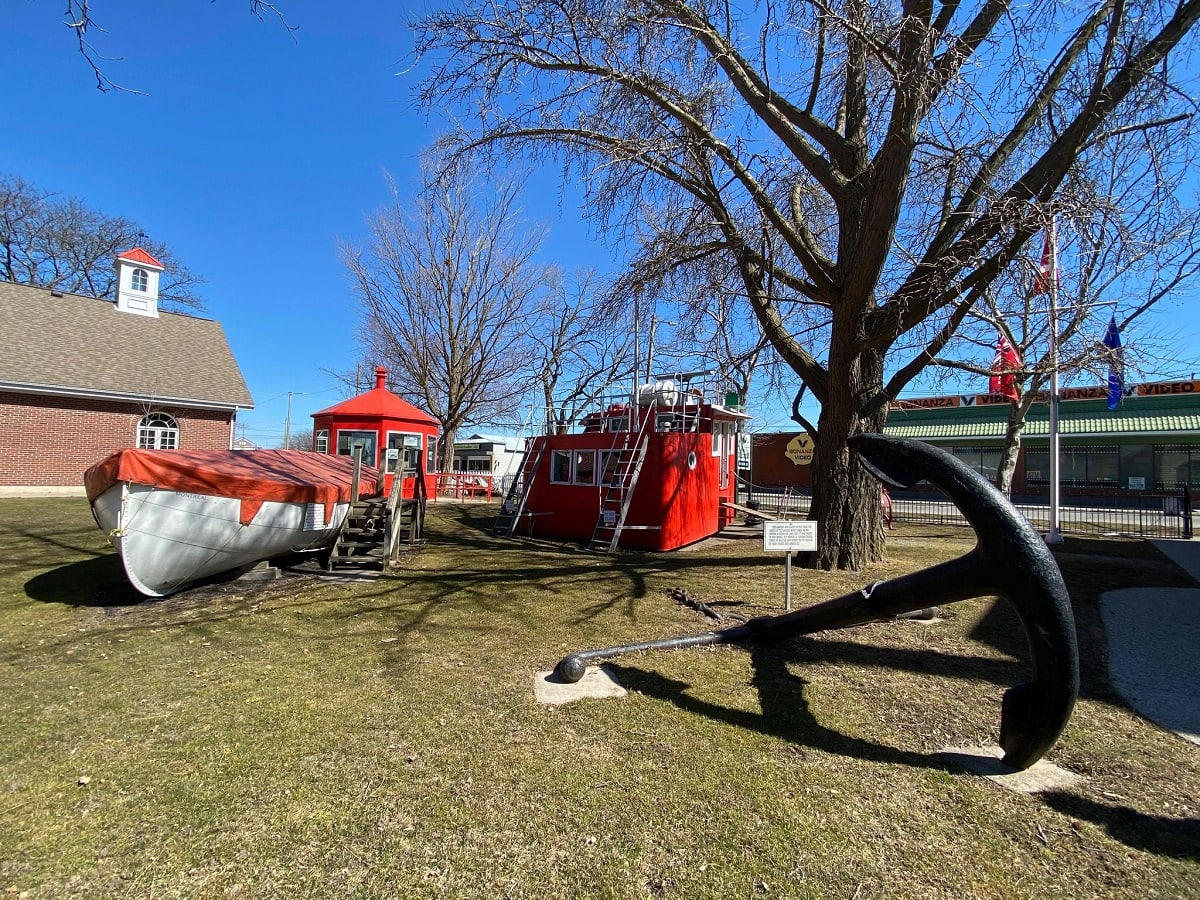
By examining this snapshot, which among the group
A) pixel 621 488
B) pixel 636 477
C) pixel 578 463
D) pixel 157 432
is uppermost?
pixel 157 432

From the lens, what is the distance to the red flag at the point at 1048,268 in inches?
271

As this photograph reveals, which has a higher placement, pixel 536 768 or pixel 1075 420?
pixel 1075 420

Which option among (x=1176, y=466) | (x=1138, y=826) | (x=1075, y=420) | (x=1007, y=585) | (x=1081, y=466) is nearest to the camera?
(x=1138, y=826)

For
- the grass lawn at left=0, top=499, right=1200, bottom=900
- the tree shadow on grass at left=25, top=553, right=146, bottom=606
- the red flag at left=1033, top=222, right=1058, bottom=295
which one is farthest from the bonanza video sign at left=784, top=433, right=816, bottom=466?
the tree shadow on grass at left=25, top=553, right=146, bottom=606

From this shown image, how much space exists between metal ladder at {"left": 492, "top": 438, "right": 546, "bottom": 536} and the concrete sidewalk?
1075cm

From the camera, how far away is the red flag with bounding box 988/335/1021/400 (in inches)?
380

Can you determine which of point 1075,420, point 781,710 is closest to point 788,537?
point 781,710

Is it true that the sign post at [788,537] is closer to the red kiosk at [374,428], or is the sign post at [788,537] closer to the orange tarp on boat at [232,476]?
the orange tarp on boat at [232,476]

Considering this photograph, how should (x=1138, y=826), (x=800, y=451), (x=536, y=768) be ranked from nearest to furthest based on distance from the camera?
(x=1138, y=826)
(x=536, y=768)
(x=800, y=451)

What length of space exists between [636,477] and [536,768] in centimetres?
888

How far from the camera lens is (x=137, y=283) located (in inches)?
981

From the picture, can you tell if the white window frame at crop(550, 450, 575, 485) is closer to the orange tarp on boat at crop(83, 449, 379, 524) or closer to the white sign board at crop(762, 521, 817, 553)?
the orange tarp on boat at crop(83, 449, 379, 524)

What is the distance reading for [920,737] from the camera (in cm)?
→ 373

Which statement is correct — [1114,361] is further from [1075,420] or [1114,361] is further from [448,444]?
[1075,420]
